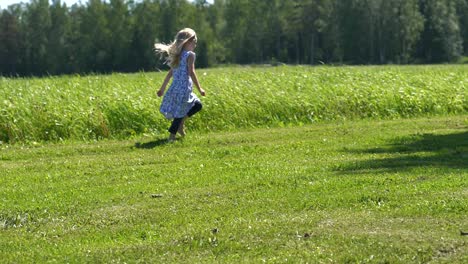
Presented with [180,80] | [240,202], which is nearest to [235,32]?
[180,80]

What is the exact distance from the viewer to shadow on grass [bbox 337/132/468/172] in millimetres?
10461

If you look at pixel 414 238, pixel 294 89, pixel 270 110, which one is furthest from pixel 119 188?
pixel 294 89

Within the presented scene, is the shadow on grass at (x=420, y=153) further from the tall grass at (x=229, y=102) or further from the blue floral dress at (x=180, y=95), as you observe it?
the tall grass at (x=229, y=102)

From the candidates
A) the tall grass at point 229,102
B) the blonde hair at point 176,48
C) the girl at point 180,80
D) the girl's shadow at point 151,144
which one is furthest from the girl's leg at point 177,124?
the tall grass at point 229,102

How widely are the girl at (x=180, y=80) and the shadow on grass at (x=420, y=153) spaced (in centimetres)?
295

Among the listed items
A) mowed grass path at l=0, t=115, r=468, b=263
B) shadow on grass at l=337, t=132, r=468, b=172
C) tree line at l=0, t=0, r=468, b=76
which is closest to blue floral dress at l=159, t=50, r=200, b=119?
mowed grass path at l=0, t=115, r=468, b=263

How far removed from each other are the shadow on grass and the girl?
295 cm

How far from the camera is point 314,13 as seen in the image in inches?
3369

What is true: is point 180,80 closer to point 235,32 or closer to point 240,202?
point 240,202

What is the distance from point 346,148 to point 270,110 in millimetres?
5496

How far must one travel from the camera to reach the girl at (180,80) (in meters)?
Answer: 13.7

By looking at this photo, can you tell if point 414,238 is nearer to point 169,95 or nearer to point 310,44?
point 169,95

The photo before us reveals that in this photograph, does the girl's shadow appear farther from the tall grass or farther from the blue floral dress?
the tall grass

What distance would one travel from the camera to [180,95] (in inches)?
544
